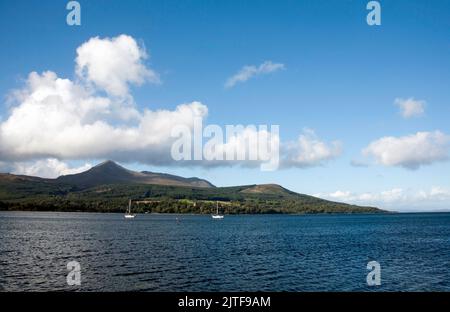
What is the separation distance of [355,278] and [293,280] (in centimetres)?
802

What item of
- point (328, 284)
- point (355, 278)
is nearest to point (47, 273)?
point (328, 284)

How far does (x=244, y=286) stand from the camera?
45156mm

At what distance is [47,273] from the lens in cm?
5078

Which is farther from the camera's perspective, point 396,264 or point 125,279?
point 396,264

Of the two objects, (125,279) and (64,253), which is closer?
(125,279)
